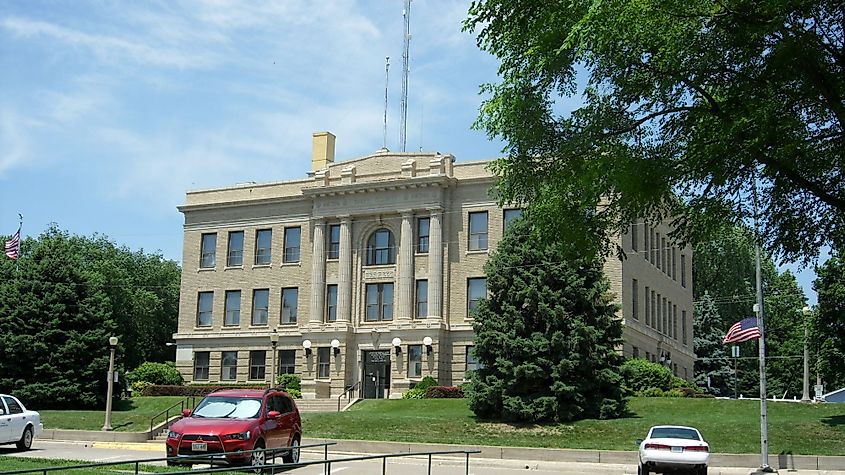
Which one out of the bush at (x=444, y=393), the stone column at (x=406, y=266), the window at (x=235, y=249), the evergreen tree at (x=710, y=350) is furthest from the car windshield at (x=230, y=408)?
the evergreen tree at (x=710, y=350)

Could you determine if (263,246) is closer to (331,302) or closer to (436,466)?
(331,302)

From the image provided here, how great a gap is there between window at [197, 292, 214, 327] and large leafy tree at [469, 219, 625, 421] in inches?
943

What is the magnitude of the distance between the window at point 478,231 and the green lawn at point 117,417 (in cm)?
1710

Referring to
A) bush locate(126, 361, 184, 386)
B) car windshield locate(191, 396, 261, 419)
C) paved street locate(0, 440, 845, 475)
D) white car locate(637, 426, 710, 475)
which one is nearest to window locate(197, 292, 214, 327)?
bush locate(126, 361, 184, 386)

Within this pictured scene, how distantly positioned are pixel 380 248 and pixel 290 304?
6351 mm

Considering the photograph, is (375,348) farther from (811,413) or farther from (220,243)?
(811,413)

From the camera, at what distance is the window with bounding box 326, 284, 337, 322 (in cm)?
5584

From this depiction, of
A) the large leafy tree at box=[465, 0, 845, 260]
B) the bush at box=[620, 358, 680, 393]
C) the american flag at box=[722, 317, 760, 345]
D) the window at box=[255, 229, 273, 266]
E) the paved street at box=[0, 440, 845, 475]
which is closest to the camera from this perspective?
the large leafy tree at box=[465, 0, 845, 260]

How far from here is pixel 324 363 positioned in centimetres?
5472

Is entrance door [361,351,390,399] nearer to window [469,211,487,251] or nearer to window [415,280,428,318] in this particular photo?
window [415,280,428,318]

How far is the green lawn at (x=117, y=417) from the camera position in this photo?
1585 inches

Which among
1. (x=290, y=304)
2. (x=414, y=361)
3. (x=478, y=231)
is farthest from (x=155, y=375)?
(x=478, y=231)

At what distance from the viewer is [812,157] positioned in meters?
14.7

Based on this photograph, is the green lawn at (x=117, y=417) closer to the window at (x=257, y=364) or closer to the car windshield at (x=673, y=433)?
the window at (x=257, y=364)
